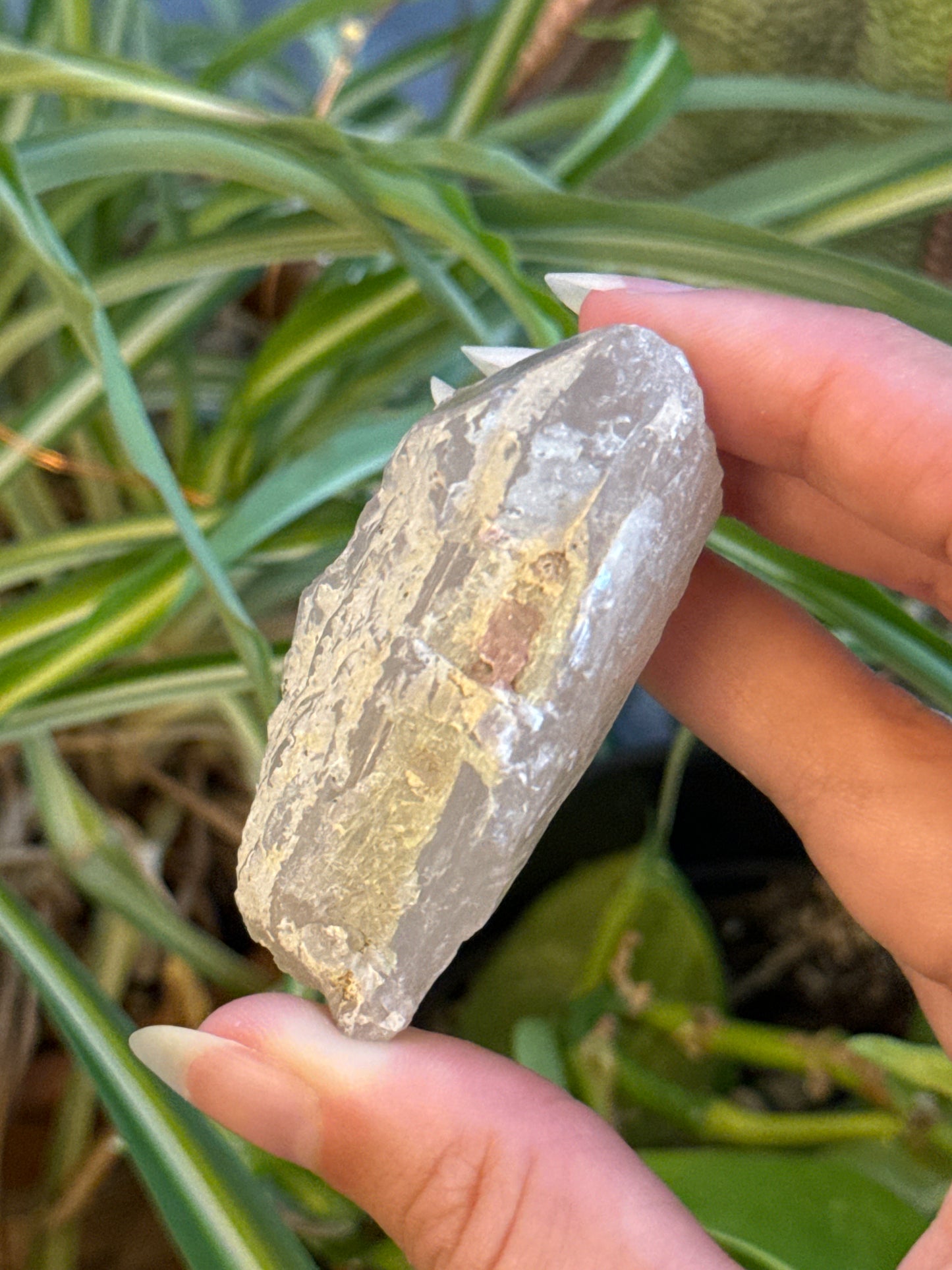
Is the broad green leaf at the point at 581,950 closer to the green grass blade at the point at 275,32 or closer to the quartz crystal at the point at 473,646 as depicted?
the quartz crystal at the point at 473,646

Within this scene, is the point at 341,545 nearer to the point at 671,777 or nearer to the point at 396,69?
the point at 671,777

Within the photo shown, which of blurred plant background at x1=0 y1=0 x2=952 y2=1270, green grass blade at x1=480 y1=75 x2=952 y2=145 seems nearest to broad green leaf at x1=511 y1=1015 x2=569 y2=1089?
blurred plant background at x1=0 y1=0 x2=952 y2=1270

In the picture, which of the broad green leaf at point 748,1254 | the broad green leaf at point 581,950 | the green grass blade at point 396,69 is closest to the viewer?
the broad green leaf at point 748,1254

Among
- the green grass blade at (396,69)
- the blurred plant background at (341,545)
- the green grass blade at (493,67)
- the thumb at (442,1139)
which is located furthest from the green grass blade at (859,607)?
the green grass blade at (396,69)

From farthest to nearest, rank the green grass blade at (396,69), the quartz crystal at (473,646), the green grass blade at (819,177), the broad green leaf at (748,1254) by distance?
the green grass blade at (396,69) → the green grass blade at (819,177) → the broad green leaf at (748,1254) → the quartz crystal at (473,646)

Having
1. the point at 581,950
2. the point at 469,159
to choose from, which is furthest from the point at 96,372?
A: the point at 581,950

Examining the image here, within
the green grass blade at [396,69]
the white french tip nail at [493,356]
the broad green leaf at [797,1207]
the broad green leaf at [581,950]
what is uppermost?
the green grass blade at [396,69]
